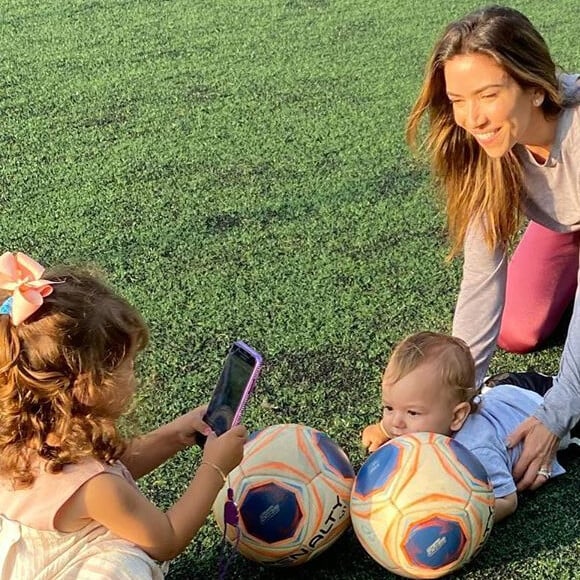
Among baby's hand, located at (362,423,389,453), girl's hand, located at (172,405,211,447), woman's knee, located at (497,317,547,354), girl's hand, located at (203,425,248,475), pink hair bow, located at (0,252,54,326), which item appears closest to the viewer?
pink hair bow, located at (0,252,54,326)

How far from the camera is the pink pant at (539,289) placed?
3469 mm

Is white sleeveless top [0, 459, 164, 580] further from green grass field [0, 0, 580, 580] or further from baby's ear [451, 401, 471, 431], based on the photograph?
baby's ear [451, 401, 471, 431]

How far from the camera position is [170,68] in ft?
20.5

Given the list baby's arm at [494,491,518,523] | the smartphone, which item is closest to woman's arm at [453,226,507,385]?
baby's arm at [494,491,518,523]

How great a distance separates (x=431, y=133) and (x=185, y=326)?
126 centimetres

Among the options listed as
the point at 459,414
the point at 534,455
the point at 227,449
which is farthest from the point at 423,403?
the point at 227,449

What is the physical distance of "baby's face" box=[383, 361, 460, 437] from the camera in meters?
2.71

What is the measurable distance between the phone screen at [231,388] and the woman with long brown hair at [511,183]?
93 centimetres

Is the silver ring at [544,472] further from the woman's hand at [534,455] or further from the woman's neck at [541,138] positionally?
the woman's neck at [541,138]

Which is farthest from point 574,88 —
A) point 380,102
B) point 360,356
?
point 380,102

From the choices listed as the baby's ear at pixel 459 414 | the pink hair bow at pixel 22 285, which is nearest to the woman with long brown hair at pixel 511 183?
the baby's ear at pixel 459 414

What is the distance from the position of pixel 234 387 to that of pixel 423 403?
656mm

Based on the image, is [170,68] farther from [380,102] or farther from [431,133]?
[431,133]

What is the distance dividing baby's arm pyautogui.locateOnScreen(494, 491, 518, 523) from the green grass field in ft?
0.13
